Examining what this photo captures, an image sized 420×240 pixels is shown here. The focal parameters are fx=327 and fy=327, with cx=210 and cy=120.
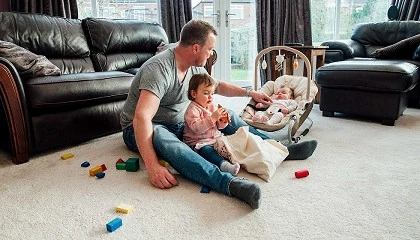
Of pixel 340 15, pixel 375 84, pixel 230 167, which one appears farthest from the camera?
pixel 340 15

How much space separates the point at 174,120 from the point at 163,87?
31 centimetres

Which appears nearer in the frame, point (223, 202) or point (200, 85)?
point (223, 202)

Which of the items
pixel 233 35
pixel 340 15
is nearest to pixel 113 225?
pixel 233 35

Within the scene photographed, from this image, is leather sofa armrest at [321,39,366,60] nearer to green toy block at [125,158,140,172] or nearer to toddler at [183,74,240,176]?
toddler at [183,74,240,176]

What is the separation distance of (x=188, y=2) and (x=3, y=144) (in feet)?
9.55

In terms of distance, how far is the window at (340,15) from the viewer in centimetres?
483

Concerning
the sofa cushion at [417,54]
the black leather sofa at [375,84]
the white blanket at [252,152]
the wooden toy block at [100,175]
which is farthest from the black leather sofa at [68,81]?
the sofa cushion at [417,54]

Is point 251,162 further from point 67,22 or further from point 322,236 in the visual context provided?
point 67,22

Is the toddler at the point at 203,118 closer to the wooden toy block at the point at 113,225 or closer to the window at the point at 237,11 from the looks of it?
the wooden toy block at the point at 113,225

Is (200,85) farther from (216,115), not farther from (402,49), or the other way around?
(402,49)

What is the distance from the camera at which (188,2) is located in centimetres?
424

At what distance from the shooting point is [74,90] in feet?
6.88

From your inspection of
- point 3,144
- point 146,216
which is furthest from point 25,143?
point 146,216

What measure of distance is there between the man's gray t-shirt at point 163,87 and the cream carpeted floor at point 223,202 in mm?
348
